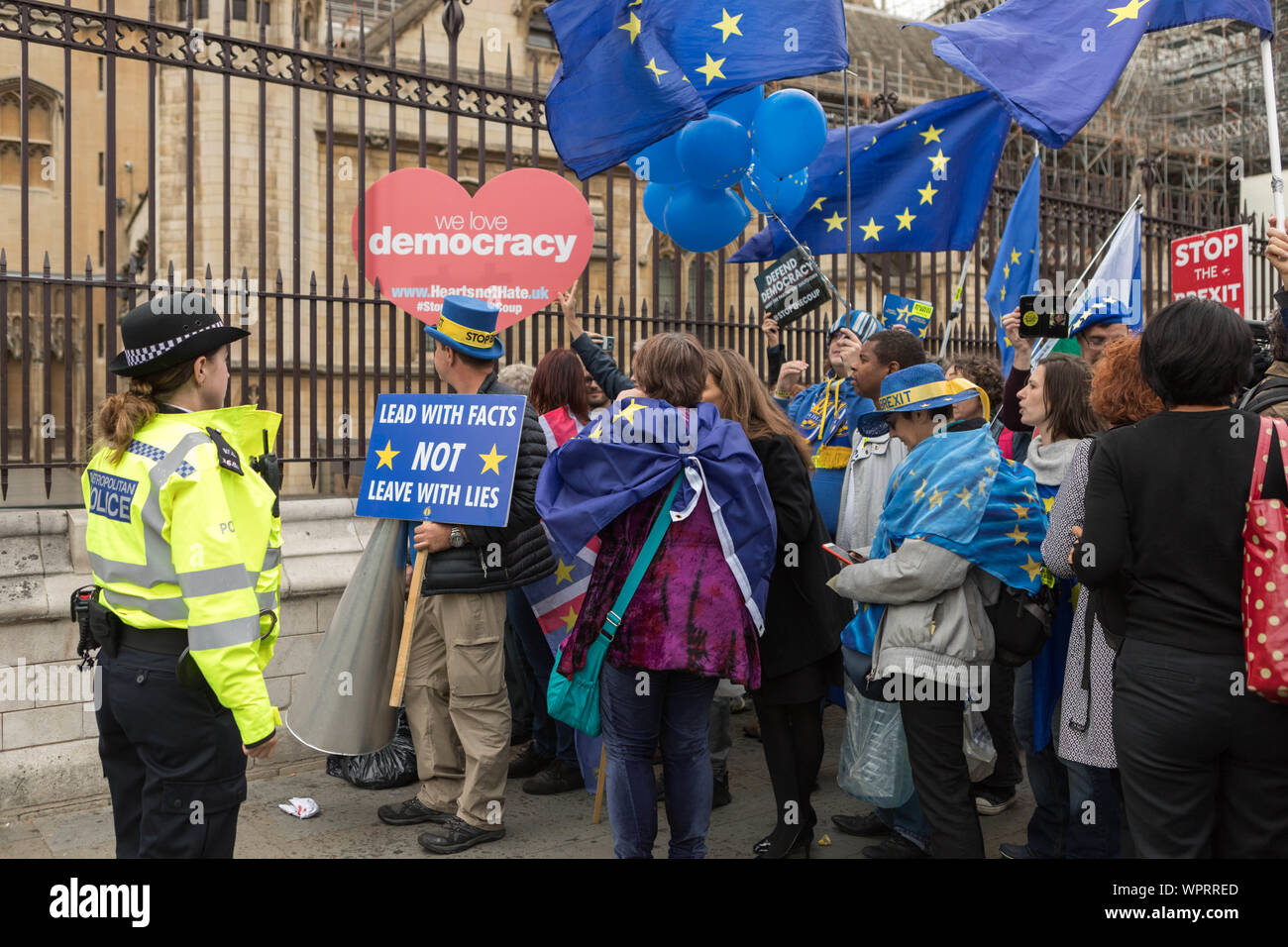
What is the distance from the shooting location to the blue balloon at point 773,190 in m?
5.88

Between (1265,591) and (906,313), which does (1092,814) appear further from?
(906,313)

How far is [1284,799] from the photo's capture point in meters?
2.71

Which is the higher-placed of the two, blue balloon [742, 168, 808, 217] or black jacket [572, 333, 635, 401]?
blue balloon [742, 168, 808, 217]

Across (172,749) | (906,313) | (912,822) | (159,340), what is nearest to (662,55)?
(906,313)

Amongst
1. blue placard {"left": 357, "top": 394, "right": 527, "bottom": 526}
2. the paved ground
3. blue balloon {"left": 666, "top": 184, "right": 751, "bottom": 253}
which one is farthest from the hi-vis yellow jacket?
blue balloon {"left": 666, "top": 184, "right": 751, "bottom": 253}

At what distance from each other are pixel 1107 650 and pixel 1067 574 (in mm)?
282

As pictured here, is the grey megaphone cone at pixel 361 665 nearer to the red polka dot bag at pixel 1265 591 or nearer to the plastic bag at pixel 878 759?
the plastic bag at pixel 878 759

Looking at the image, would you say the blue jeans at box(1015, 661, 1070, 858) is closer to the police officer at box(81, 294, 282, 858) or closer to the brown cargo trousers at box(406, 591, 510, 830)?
the brown cargo trousers at box(406, 591, 510, 830)

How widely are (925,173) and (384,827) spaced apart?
4.62 meters

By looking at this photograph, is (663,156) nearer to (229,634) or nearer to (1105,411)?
(1105,411)

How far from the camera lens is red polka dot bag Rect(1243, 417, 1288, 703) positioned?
2.58m

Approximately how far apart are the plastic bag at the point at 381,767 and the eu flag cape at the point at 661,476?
2.02m

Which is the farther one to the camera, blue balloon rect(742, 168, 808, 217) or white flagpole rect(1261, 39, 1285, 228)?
blue balloon rect(742, 168, 808, 217)

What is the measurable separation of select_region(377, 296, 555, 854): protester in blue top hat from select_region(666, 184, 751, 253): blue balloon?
5.07ft
